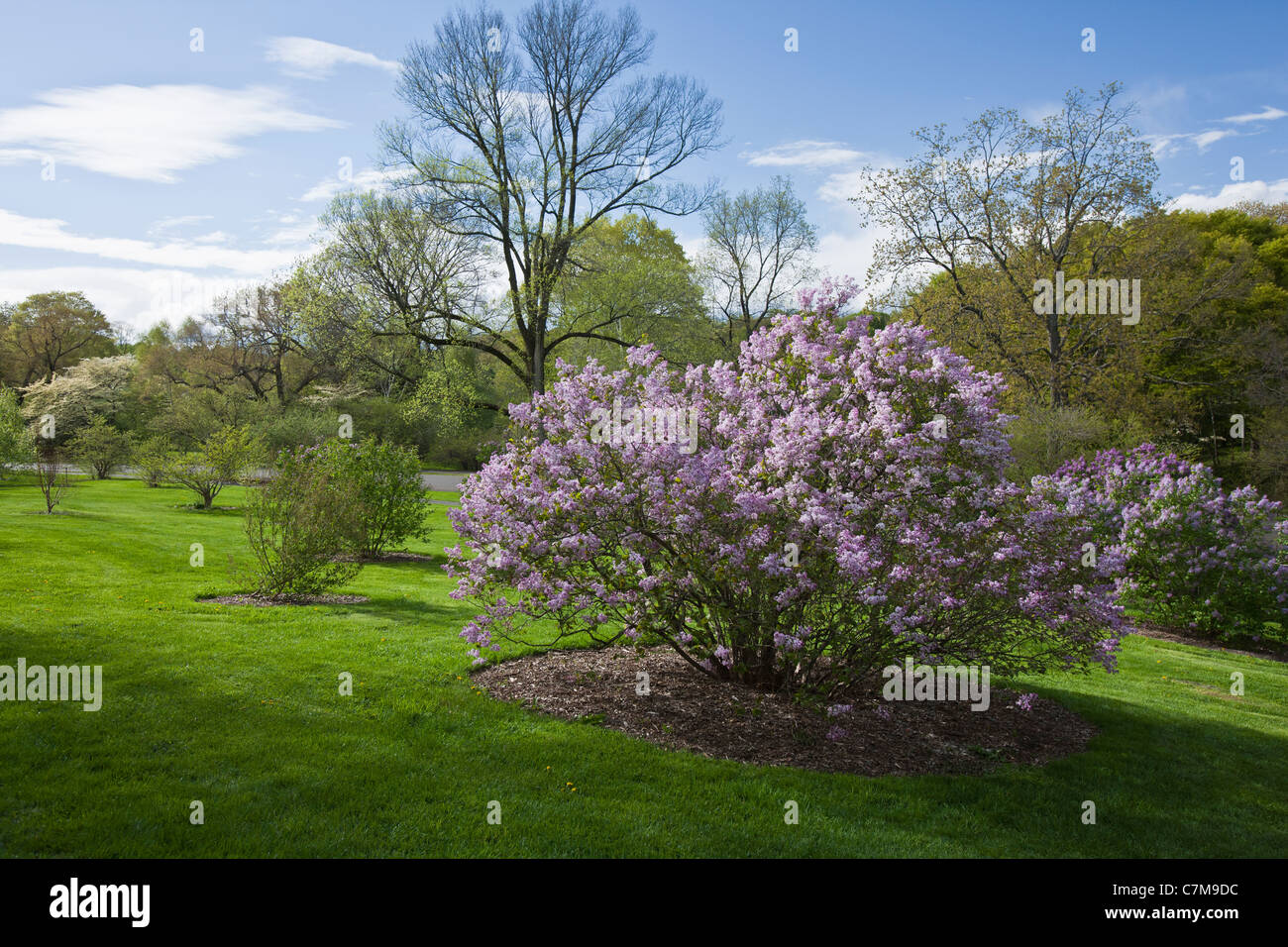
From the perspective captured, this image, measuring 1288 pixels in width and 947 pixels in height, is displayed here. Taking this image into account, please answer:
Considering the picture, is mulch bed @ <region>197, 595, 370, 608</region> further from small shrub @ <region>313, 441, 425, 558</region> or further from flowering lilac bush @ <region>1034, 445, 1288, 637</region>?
flowering lilac bush @ <region>1034, 445, 1288, 637</region>

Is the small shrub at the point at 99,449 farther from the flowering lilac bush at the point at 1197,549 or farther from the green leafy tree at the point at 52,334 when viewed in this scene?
the flowering lilac bush at the point at 1197,549

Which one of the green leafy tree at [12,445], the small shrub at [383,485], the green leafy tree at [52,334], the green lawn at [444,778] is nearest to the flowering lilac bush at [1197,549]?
the green lawn at [444,778]

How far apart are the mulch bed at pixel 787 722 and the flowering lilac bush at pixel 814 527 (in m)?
0.42

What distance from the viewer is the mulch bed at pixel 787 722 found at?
5.63 meters

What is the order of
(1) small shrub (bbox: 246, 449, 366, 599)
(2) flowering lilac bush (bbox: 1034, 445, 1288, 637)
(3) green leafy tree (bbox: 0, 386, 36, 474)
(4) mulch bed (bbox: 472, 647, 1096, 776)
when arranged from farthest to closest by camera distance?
1. (3) green leafy tree (bbox: 0, 386, 36, 474)
2. (2) flowering lilac bush (bbox: 1034, 445, 1288, 637)
3. (1) small shrub (bbox: 246, 449, 366, 599)
4. (4) mulch bed (bbox: 472, 647, 1096, 776)

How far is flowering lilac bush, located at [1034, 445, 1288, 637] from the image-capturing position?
1203 centimetres

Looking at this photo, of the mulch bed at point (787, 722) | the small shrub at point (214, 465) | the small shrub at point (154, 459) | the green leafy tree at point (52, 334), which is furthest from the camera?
the green leafy tree at point (52, 334)

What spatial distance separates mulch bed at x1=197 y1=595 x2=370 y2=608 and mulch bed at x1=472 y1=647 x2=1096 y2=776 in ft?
14.0

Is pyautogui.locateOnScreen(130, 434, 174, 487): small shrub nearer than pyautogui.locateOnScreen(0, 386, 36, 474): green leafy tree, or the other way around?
pyautogui.locateOnScreen(0, 386, 36, 474): green leafy tree

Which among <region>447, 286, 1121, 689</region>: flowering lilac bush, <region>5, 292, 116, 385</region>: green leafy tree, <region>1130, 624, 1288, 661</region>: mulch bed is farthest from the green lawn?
<region>5, 292, 116, 385</region>: green leafy tree

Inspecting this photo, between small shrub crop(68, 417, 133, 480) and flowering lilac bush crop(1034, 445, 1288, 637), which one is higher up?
small shrub crop(68, 417, 133, 480)

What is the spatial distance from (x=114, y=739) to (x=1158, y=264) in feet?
92.5

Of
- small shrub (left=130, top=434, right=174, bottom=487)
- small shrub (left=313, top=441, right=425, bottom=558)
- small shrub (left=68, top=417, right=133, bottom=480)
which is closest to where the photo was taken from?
small shrub (left=313, top=441, right=425, bottom=558)

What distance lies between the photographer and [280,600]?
10.3 meters
